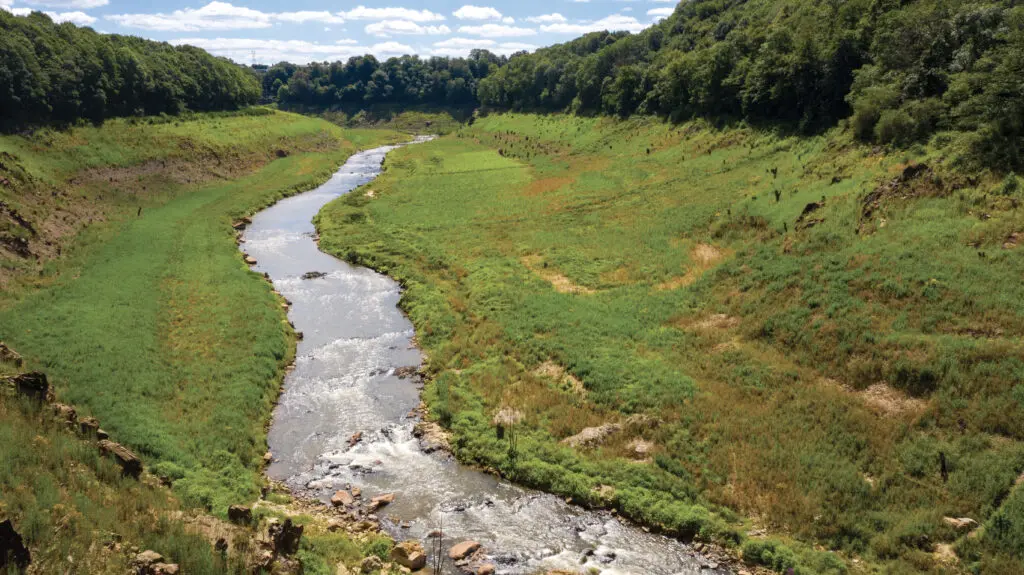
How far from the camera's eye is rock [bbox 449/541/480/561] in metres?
18.9

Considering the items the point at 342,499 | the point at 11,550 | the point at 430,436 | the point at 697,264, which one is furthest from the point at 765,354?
the point at 11,550

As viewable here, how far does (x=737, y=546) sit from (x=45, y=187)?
63277 millimetres

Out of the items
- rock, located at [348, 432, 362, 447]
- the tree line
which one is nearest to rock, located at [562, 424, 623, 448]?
rock, located at [348, 432, 362, 447]

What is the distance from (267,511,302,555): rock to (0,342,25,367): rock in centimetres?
1697

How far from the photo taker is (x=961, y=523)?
18.0m

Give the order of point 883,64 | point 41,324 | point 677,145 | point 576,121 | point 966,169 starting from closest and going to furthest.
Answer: point 41,324 → point 966,169 → point 883,64 → point 677,145 → point 576,121

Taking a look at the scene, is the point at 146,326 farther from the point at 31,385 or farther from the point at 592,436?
the point at 592,436

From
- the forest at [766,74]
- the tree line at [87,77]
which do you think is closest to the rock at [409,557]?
the forest at [766,74]

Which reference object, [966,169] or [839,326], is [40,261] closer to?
[839,326]

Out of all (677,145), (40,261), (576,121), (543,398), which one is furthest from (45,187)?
(576,121)

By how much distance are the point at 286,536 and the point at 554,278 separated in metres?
28.0

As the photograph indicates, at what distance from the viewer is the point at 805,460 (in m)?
21.6

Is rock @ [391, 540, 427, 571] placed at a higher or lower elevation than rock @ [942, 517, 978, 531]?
lower

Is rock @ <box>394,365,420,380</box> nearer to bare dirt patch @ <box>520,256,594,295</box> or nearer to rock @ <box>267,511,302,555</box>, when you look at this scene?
bare dirt patch @ <box>520,256,594,295</box>
